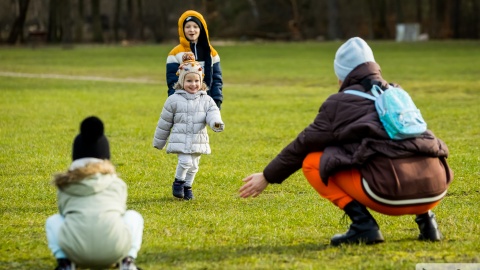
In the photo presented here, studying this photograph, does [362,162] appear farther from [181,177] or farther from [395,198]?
[181,177]

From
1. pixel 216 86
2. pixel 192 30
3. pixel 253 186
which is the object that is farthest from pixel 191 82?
pixel 253 186

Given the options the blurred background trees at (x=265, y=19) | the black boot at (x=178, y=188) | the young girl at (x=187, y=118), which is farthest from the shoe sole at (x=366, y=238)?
the blurred background trees at (x=265, y=19)

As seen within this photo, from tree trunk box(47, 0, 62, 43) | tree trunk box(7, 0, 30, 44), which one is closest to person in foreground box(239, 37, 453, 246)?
tree trunk box(7, 0, 30, 44)

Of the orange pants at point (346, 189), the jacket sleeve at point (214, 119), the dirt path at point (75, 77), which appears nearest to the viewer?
the orange pants at point (346, 189)

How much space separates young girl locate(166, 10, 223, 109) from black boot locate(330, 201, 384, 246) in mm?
3410

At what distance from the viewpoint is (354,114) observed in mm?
6152

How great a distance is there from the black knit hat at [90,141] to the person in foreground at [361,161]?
46.2 inches

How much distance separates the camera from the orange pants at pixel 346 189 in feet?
20.0

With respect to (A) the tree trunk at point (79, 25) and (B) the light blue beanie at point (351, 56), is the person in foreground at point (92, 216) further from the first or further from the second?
(A) the tree trunk at point (79, 25)

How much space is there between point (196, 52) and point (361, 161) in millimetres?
3879

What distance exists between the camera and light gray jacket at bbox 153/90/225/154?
8.63m

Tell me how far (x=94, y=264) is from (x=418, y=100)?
16166 mm

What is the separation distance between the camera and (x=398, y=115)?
5.99 metres

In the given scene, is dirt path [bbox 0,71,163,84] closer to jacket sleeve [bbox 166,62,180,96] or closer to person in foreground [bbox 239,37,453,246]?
jacket sleeve [bbox 166,62,180,96]
